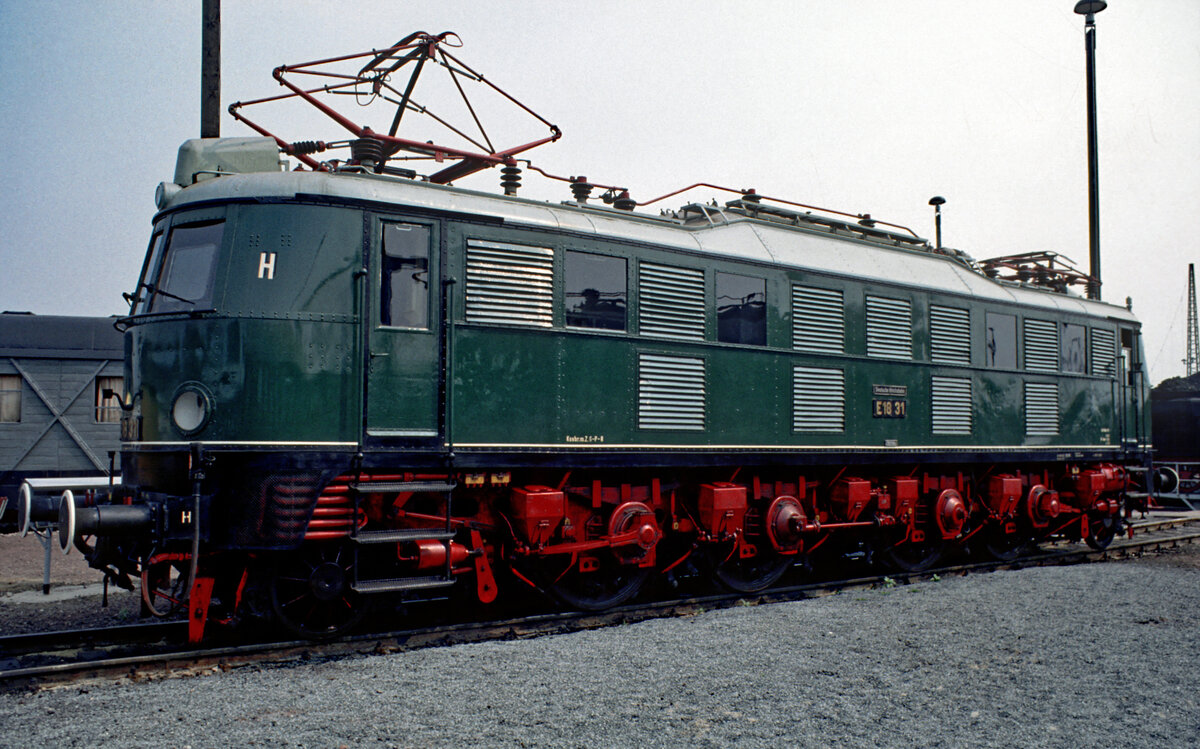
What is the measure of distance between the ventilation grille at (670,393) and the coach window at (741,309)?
23.9 inches

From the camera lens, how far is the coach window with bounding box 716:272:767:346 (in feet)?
31.1

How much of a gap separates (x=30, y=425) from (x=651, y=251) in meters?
15.5

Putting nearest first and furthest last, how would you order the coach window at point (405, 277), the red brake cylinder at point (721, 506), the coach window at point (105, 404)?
the coach window at point (405, 277)
the red brake cylinder at point (721, 506)
the coach window at point (105, 404)

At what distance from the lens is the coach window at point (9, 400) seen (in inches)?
696

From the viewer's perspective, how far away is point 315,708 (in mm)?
5293

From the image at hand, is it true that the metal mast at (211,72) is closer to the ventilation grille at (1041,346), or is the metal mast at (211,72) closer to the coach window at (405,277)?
the coach window at (405,277)

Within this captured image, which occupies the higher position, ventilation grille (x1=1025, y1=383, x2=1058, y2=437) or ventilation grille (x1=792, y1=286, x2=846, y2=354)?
ventilation grille (x1=792, y1=286, x2=846, y2=354)

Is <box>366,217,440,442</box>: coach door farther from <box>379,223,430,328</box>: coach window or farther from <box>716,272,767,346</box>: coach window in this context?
<box>716,272,767,346</box>: coach window

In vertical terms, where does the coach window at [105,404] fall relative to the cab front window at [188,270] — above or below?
below

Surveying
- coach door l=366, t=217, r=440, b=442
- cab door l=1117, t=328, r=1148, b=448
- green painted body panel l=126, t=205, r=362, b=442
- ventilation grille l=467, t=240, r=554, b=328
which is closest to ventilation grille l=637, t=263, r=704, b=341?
ventilation grille l=467, t=240, r=554, b=328

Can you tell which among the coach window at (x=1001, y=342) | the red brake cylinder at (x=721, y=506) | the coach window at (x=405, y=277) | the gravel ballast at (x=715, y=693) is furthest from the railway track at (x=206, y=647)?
the coach window at (x=1001, y=342)

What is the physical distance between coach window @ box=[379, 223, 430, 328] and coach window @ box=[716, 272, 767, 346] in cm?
344

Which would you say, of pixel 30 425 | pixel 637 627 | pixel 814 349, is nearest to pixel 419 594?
pixel 637 627

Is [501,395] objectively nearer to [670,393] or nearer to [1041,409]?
[670,393]
